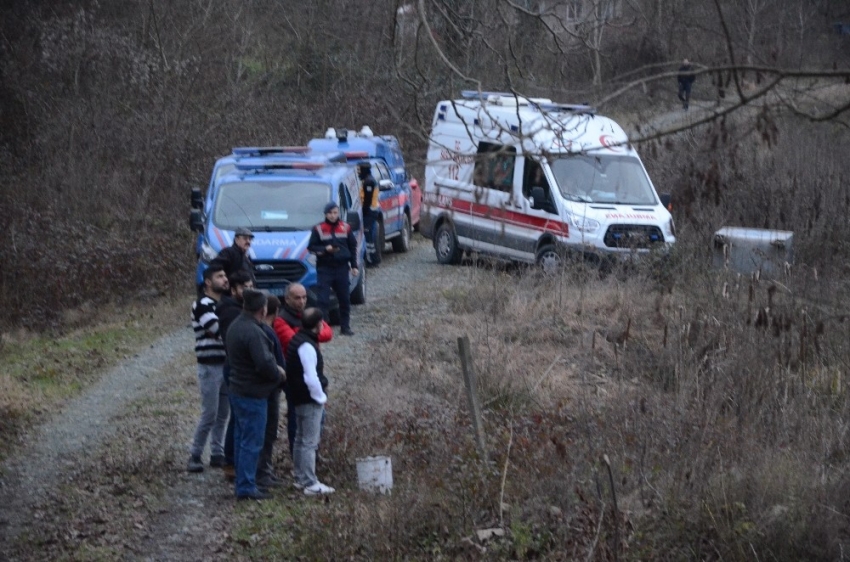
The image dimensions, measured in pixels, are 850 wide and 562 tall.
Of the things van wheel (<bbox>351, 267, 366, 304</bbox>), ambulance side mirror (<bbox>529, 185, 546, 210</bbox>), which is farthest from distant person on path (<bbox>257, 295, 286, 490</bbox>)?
ambulance side mirror (<bbox>529, 185, 546, 210</bbox>)

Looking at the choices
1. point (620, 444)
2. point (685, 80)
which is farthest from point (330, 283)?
point (685, 80)

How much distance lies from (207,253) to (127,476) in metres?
5.66

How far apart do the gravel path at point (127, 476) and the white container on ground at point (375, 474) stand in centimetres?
113

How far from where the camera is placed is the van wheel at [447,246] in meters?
20.8

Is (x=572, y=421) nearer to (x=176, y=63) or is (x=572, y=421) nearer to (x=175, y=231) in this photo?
(x=175, y=231)

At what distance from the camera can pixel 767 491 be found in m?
8.36

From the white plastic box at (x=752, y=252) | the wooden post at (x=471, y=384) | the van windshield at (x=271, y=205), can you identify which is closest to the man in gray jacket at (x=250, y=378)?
the wooden post at (x=471, y=384)

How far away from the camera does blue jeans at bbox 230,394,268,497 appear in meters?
8.91

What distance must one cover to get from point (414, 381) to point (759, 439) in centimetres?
391

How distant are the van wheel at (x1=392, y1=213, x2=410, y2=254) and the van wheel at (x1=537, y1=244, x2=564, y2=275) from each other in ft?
17.6

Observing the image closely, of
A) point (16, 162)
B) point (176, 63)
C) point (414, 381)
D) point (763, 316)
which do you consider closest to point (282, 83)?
point (176, 63)

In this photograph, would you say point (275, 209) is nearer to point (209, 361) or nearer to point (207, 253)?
point (207, 253)

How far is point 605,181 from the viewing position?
18250 millimetres

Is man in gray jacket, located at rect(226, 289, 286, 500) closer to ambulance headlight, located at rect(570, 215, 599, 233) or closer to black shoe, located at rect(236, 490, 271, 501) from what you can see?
black shoe, located at rect(236, 490, 271, 501)
